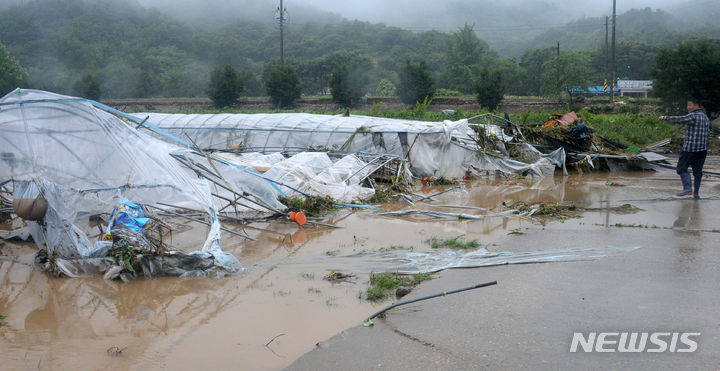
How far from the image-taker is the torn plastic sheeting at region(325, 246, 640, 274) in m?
5.98

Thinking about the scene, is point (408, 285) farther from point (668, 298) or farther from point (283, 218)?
point (283, 218)

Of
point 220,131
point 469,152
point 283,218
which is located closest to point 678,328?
point 283,218

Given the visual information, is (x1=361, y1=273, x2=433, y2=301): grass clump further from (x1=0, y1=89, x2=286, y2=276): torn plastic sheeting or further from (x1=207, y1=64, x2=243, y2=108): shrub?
(x1=207, y1=64, x2=243, y2=108): shrub

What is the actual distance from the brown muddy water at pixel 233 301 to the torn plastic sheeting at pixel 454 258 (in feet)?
0.30

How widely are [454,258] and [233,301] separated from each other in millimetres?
2596

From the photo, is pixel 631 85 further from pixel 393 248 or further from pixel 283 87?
pixel 393 248

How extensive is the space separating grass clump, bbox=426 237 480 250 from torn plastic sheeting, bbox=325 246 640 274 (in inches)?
7.7

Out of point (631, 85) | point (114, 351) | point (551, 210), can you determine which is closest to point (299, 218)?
point (551, 210)

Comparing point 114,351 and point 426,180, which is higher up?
point 114,351

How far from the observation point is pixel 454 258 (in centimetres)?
631

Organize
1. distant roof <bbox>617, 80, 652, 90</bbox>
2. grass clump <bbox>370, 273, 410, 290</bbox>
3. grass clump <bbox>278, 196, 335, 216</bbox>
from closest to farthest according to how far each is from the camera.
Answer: grass clump <bbox>370, 273, 410, 290</bbox>
grass clump <bbox>278, 196, 335, 216</bbox>
distant roof <bbox>617, 80, 652, 90</bbox>

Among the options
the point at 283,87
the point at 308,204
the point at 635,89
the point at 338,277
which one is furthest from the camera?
the point at 635,89

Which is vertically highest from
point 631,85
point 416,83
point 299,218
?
point 416,83

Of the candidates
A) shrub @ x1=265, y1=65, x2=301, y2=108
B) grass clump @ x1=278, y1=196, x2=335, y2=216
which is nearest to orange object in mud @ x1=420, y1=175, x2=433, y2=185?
grass clump @ x1=278, y1=196, x2=335, y2=216
